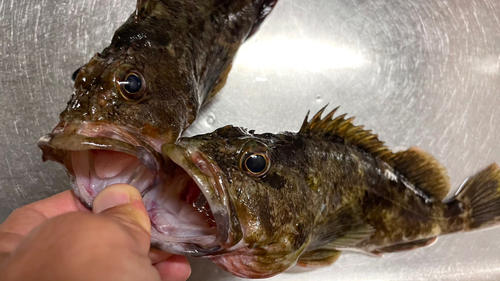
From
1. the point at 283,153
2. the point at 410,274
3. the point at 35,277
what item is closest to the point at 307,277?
the point at 410,274

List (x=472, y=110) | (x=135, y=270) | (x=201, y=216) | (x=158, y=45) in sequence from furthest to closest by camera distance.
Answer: (x=472, y=110) < (x=158, y=45) < (x=201, y=216) < (x=135, y=270)

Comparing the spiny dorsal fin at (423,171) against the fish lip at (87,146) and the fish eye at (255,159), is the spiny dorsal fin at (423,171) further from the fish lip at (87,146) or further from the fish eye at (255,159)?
the fish lip at (87,146)

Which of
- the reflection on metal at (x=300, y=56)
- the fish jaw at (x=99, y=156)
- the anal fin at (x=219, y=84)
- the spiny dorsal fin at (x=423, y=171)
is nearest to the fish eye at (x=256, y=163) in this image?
the fish jaw at (x=99, y=156)

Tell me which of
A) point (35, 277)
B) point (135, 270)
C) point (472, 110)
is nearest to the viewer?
point (35, 277)

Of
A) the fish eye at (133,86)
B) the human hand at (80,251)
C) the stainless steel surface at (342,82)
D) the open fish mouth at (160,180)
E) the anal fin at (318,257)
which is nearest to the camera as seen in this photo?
the human hand at (80,251)

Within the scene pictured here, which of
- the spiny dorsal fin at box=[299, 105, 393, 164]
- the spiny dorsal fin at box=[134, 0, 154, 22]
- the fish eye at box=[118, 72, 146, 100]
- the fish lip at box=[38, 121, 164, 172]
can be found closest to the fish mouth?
the fish lip at box=[38, 121, 164, 172]

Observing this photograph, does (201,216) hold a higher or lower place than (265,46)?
lower

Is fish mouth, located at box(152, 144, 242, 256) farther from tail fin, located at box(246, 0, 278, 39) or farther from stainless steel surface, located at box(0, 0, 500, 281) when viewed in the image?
tail fin, located at box(246, 0, 278, 39)

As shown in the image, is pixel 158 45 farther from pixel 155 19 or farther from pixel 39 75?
pixel 39 75
